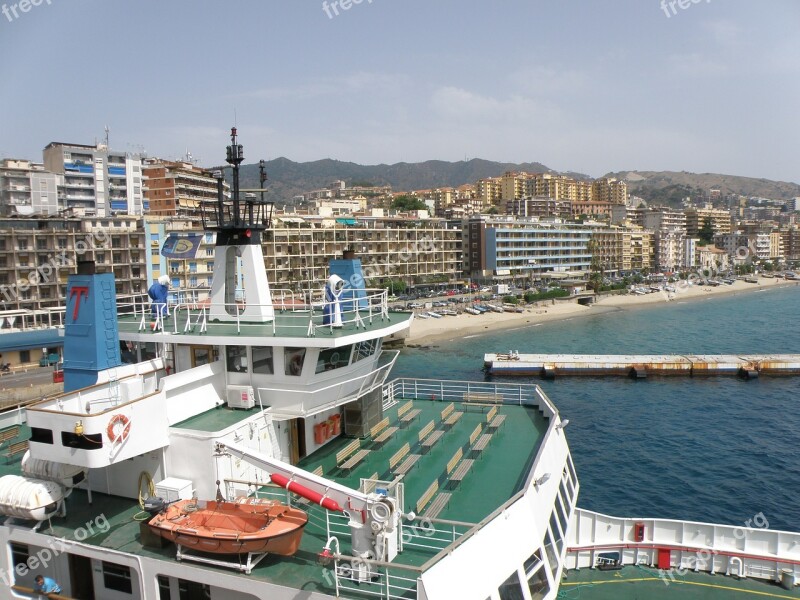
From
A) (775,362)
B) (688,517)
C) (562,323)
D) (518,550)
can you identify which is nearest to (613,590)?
(518,550)

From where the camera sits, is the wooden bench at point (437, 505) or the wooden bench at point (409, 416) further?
the wooden bench at point (409, 416)

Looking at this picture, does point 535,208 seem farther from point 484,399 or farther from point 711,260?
point 484,399

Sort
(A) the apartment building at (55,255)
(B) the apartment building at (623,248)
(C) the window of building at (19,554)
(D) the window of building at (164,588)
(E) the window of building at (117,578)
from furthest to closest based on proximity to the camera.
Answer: (B) the apartment building at (623,248) → (A) the apartment building at (55,255) → (C) the window of building at (19,554) → (E) the window of building at (117,578) → (D) the window of building at (164,588)

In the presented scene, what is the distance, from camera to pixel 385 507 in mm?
8555

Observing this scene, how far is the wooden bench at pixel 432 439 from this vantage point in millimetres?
14488

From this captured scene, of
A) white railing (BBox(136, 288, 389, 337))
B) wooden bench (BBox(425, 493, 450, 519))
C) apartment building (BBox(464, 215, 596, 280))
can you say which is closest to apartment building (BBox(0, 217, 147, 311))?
white railing (BBox(136, 288, 389, 337))

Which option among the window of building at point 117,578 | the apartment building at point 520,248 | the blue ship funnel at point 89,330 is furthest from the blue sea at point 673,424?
the apartment building at point 520,248

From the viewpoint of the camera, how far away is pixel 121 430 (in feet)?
32.8

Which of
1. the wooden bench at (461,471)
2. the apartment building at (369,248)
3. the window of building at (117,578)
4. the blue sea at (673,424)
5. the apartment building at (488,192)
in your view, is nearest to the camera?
the window of building at (117,578)

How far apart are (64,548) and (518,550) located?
8.03 metres

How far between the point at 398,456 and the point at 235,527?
4.95 metres

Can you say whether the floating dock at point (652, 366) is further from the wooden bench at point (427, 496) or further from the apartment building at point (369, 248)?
the wooden bench at point (427, 496)

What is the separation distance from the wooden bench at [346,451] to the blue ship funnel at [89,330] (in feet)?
17.3

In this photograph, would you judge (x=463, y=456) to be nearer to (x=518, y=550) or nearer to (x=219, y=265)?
(x=518, y=550)
